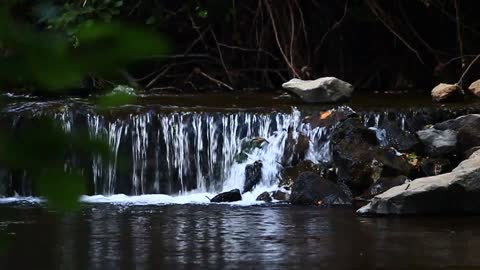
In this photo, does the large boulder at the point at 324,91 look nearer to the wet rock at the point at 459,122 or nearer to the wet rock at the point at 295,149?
the wet rock at the point at 295,149

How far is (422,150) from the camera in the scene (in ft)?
32.1

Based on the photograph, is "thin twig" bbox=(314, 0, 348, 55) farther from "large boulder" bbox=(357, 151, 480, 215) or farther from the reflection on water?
"large boulder" bbox=(357, 151, 480, 215)

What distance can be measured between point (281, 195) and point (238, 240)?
271 centimetres

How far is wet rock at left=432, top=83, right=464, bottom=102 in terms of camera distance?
1173cm

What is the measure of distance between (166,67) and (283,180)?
583 centimetres

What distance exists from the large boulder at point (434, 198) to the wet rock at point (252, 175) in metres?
2.02

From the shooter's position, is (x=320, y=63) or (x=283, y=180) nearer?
(x=283, y=180)

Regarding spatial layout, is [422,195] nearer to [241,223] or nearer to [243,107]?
[241,223]

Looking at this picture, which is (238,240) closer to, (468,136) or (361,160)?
(361,160)

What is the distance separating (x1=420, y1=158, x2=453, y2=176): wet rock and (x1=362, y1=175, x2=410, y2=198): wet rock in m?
0.28

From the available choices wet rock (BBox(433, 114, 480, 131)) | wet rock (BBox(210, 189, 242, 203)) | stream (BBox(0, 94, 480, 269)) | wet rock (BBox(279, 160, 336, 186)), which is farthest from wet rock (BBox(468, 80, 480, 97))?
wet rock (BBox(210, 189, 242, 203))

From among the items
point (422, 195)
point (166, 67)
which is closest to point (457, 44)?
point (166, 67)

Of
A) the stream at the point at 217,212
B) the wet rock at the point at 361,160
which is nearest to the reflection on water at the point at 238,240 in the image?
the stream at the point at 217,212

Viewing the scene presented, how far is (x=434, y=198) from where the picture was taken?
809 centimetres
